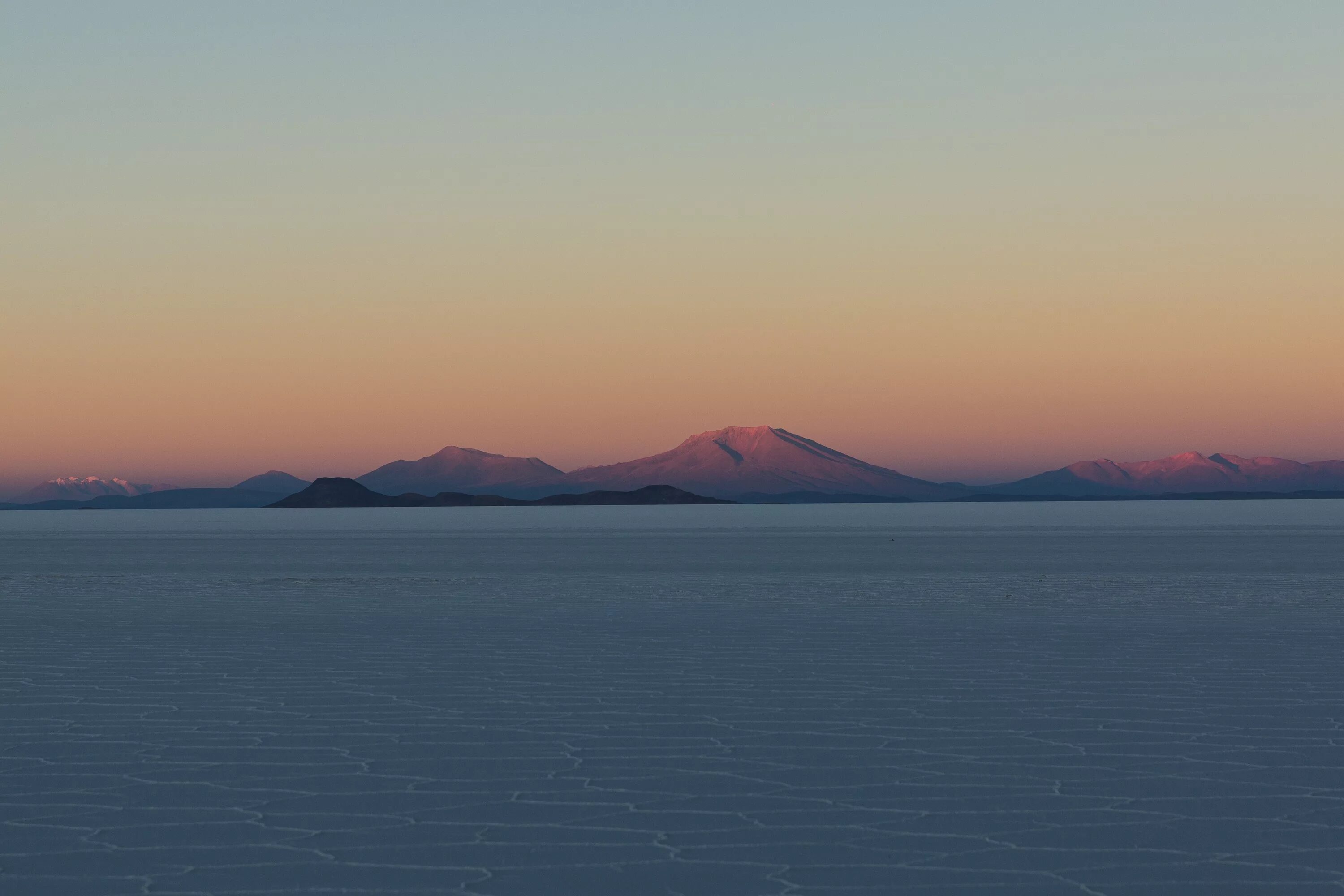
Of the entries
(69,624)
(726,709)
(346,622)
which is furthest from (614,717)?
(69,624)

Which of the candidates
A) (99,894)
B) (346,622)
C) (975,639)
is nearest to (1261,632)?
(975,639)

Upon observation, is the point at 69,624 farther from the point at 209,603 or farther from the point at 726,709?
the point at 726,709

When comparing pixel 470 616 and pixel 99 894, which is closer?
pixel 99 894

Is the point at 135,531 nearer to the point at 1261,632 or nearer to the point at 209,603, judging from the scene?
the point at 209,603

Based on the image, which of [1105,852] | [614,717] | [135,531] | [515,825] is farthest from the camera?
[135,531]

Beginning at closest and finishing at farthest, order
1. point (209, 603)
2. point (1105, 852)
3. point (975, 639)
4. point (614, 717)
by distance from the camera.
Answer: point (1105, 852) → point (614, 717) → point (975, 639) → point (209, 603)

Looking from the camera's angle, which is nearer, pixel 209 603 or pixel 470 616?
pixel 470 616
